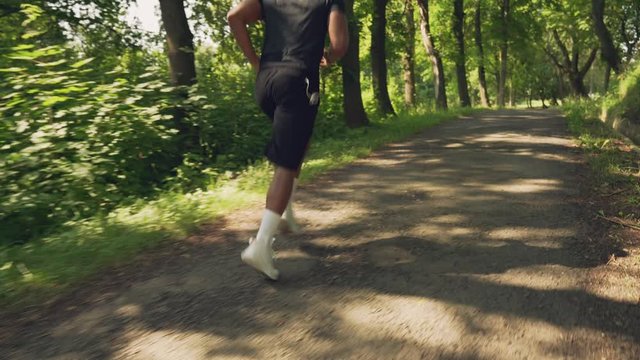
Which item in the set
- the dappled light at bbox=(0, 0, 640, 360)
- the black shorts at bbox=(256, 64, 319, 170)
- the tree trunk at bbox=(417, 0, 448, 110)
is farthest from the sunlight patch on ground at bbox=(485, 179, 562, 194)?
the tree trunk at bbox=(417, 0, 448, 110)

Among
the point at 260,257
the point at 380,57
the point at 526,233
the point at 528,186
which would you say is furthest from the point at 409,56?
the point at 260,257

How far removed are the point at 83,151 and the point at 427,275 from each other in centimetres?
433

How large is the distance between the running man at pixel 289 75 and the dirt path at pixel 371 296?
467mm

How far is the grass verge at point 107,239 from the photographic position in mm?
3236

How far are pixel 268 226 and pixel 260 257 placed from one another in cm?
19

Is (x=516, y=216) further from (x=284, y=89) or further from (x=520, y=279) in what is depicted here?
(x=284, y=89)

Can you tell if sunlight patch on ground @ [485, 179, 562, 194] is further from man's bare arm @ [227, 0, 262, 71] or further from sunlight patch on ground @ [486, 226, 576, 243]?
man's bare arm @ [227, 0, 262, 71]

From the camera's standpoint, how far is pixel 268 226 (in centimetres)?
308

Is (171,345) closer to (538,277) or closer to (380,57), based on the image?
(538,277)

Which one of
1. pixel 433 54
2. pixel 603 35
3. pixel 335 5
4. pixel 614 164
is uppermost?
pixel 433 54

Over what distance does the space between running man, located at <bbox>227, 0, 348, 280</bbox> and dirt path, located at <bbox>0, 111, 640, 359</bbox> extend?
47 centimetres

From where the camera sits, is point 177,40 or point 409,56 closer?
point 177,40

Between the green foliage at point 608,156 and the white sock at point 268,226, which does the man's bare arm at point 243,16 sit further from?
the green foliage at point 608,156

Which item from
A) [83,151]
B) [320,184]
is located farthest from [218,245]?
[83,151]
